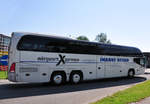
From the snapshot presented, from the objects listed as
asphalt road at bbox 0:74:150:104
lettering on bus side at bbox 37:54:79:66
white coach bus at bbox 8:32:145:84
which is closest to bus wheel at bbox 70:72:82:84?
white coach bus at bbox 8:32:145:84

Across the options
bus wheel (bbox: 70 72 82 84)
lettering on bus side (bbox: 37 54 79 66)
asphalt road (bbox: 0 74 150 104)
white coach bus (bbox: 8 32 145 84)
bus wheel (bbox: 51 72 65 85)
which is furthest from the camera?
bus wheel (bbox: 70 72 82 84)

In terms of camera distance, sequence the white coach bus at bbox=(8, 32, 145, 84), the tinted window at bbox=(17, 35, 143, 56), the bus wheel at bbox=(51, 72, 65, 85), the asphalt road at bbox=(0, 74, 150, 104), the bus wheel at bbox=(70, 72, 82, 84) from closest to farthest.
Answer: the asphalt road at bbox=(0, 74, 150, 104) → the white coach bus at bbox=(8, 32, 145, 84) → the tinted window at bbox=(17, 35, 143, 56) → the bus wheel at bbox=(51, 72, 65, 85) → the bus wheel at bbox=(70, 72, 82, 84)

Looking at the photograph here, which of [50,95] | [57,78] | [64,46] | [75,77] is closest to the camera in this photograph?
[50,95]

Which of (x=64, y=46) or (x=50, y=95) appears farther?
(x=64, y=46)

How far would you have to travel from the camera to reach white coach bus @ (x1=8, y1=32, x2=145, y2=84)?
9.20 meters

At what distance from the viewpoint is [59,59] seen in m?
10.6

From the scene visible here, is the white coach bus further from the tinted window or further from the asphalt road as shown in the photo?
the asphalt road

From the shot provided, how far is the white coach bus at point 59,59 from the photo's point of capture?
920 centimetres

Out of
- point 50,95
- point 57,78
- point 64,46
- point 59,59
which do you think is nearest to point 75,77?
point 57,78

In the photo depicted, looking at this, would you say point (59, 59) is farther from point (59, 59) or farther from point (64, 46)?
point (64, 46)

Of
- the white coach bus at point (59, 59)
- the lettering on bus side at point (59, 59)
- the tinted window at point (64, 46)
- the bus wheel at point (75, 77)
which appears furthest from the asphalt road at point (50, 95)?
the tinted window at point (64, 46)

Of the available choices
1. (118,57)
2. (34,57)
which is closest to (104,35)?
(118,57)

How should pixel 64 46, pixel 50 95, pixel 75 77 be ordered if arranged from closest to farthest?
pixel 50 95 → pixel 64 46 → pixel 75 77

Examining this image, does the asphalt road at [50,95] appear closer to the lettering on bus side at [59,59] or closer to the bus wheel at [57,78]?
the bus wheel at [57,78]
